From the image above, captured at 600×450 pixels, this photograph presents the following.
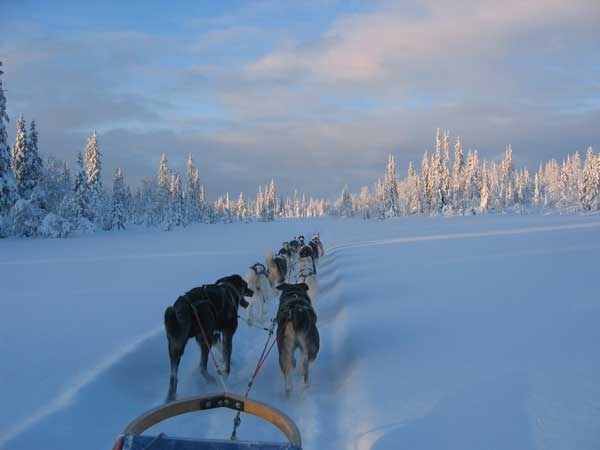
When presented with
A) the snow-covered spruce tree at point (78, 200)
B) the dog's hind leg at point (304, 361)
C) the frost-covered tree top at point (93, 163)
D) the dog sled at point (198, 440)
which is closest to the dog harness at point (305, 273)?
the dog's hind leg at point (304, 361)

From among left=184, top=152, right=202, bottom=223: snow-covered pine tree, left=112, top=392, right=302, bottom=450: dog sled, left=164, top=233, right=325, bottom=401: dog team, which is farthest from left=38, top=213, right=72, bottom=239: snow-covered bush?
left=184, top=152, right=202, bottom=223: snow-covered pine tree

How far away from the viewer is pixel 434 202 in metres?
76.4

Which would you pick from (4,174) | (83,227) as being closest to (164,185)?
(83,227)

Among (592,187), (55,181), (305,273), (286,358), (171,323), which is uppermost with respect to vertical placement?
(55,181)

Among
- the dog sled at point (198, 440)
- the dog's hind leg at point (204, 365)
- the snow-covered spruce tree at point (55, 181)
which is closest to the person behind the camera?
the dog sled at point (198, 440)

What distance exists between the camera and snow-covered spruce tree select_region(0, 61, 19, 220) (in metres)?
29.3

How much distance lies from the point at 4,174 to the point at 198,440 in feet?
111

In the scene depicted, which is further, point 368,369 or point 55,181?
→ point 55,181

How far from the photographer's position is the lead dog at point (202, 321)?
431 centimetres

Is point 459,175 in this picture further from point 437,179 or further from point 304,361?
point 304,361

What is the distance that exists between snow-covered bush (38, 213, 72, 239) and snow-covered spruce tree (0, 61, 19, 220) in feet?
8.07

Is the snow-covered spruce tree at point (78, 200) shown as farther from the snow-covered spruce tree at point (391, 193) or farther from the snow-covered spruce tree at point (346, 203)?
the snow-covered spruce tree at point (346, 203)

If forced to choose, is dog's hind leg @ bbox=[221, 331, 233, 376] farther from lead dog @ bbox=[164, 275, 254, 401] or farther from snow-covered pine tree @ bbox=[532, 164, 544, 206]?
snow-covered pine tree @ bbox=[532, 164, 544, 206]

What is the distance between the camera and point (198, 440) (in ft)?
7.27
